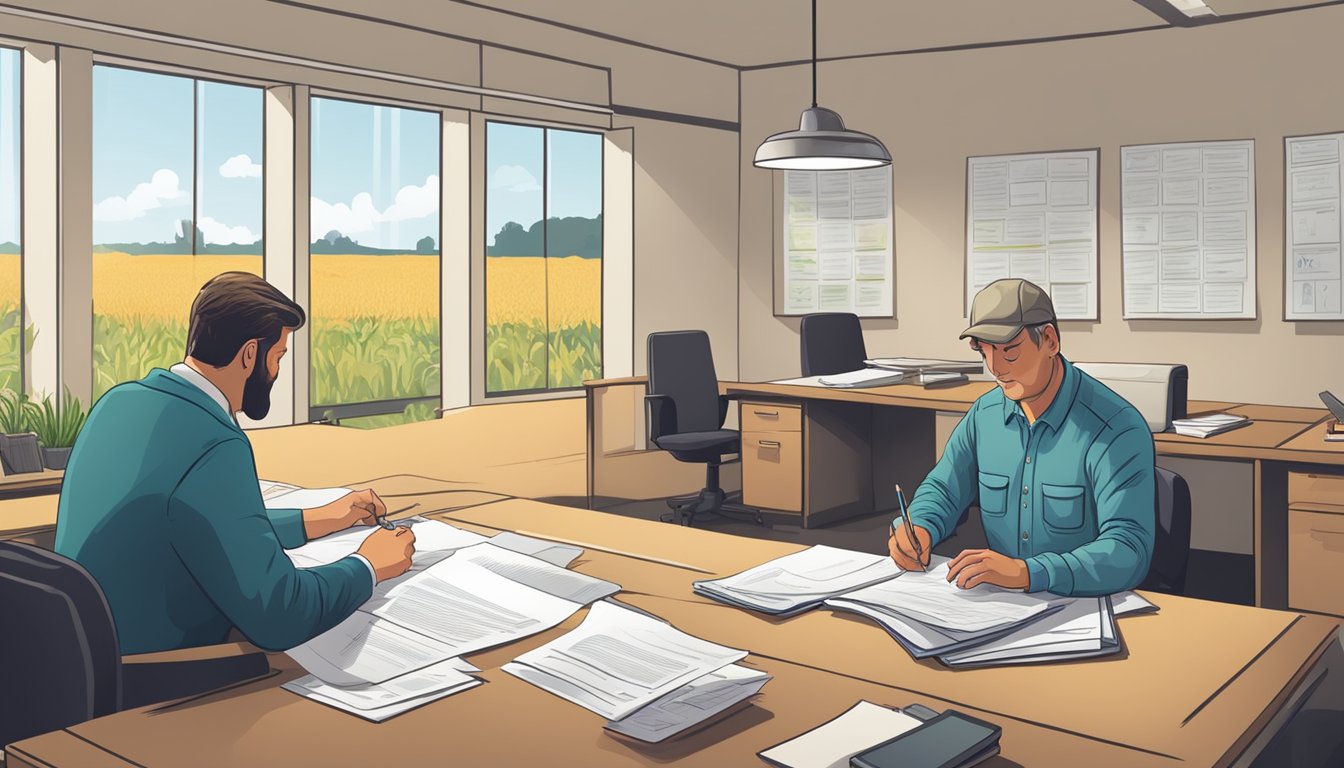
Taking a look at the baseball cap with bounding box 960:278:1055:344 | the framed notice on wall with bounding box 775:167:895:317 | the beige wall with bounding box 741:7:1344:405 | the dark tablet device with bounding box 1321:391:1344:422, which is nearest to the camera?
the baseball cap with bounding box 960:278:1055:344

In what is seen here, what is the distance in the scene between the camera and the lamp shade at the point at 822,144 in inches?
187

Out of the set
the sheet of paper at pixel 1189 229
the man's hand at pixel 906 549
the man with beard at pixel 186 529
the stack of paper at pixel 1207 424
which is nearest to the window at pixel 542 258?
the sheet of paper at pixel 1189 229

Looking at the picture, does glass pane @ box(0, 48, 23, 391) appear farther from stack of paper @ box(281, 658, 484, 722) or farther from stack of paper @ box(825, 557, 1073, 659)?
stack of paper @ box(825, 557, 1073, 659)

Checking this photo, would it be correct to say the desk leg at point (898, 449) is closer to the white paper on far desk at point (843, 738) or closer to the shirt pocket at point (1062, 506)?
the shirt pocket at point (1062, 506)

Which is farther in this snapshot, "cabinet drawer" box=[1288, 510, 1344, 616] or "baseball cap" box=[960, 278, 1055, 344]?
"cabinet drawer" box=[1288, 510, 1344, 616]

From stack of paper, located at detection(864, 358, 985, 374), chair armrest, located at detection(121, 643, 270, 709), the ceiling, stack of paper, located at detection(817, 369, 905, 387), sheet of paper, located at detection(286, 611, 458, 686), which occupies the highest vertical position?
the ceiling

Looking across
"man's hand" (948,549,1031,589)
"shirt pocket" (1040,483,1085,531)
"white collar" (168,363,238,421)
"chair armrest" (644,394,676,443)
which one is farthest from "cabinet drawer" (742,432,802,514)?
"white collar" (168,363,238,421)

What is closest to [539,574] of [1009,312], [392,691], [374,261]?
[392,691]

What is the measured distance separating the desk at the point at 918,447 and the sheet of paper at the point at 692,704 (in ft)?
9.38

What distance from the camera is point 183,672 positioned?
161 centimetres

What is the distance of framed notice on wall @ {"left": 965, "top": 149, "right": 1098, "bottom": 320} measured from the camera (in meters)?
6.88

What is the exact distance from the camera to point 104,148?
5262mm

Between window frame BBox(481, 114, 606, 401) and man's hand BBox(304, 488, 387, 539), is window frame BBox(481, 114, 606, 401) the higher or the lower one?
the higher one

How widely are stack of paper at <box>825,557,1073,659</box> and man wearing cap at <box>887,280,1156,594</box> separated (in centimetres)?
3
